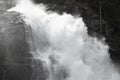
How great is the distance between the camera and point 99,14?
2873 cm

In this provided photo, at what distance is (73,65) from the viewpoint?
21.3m

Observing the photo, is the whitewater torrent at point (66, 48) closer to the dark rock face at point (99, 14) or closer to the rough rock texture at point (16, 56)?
the rough rock texture at point (16, 56)

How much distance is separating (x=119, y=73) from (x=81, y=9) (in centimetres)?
647

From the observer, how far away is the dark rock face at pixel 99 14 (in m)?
25.1

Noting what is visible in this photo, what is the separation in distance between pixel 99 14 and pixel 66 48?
834 centimetres

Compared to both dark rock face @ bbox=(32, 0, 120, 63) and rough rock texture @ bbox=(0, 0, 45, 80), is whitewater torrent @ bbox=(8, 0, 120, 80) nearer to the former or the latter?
rough rock texture @ bbox=(0, 0, 45, 80)

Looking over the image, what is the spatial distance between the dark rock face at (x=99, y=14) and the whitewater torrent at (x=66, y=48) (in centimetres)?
137

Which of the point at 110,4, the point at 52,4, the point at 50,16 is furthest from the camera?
the point at 110,4

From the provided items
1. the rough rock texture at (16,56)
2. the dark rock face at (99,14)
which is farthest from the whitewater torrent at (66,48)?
the dark rock face at (99,14)

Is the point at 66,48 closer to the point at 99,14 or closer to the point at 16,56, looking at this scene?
the point at 16,56

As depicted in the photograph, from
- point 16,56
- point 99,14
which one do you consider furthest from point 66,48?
point 99,14

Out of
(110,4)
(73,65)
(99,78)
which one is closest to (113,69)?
(99,78)

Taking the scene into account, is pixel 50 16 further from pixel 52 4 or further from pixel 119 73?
pixel 119 73

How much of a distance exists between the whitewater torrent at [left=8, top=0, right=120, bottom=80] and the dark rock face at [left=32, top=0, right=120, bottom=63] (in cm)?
137
